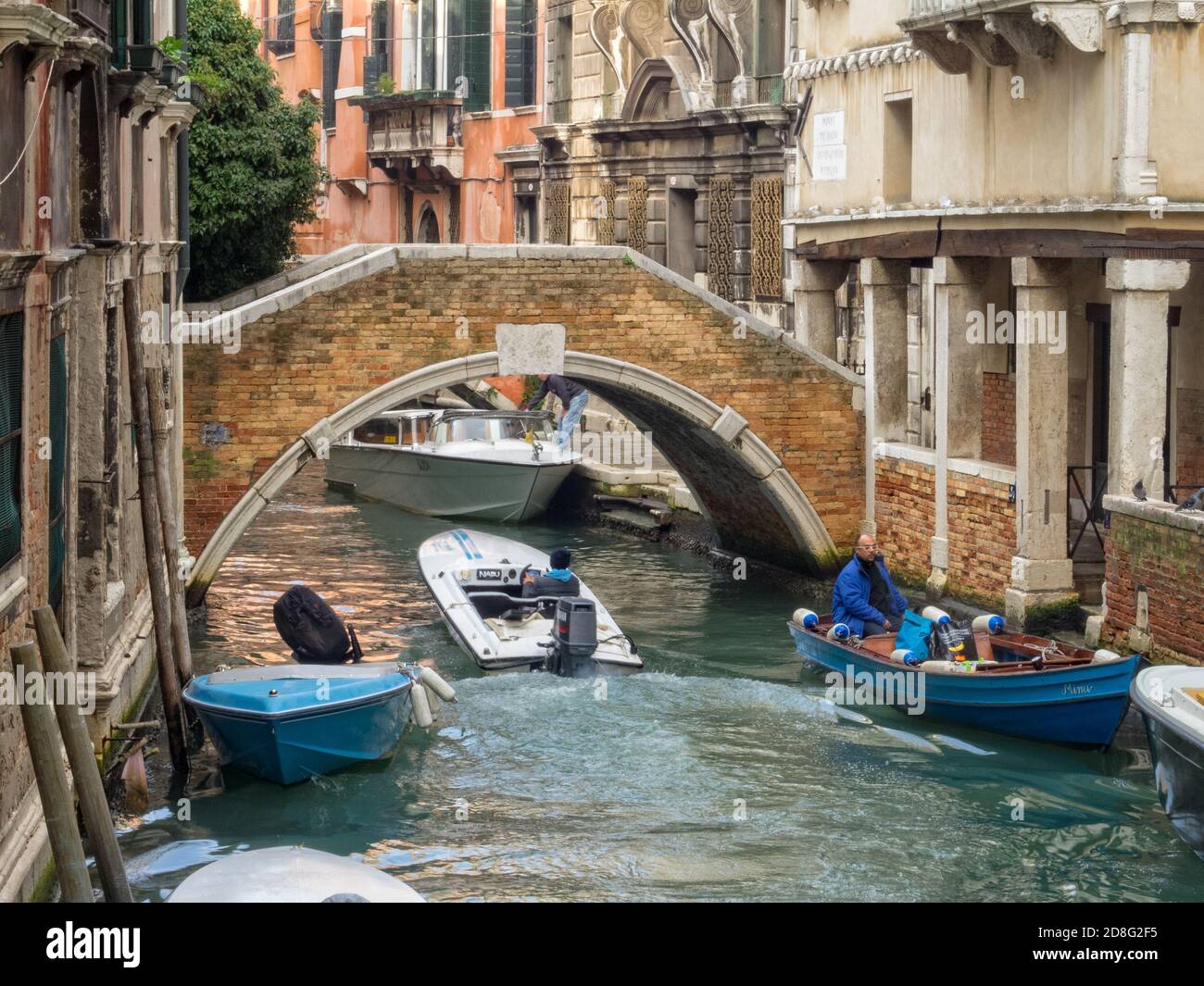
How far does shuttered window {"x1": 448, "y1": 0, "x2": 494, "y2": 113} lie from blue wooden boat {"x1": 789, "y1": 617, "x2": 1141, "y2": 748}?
15644mm

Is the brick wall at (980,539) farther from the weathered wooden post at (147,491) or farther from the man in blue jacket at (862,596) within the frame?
the weathered wooden post at (147,491)

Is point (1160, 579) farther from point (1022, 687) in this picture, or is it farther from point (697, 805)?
point (697, 805)

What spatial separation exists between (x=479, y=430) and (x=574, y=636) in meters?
9.16

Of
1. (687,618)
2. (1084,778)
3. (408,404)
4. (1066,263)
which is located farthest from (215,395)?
(408,404)

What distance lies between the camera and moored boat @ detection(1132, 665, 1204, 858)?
27.7 ft

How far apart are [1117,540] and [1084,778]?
5.57ft

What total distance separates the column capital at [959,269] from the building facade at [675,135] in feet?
16.3

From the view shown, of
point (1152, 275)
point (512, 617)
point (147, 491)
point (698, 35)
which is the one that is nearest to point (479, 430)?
point (698, 35)

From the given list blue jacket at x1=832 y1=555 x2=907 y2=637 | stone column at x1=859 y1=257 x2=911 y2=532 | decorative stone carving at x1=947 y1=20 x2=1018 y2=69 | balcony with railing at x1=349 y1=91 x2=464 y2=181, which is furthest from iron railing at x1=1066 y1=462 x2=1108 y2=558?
balcony with railing at x1=349 y1=91 x2=464 y2=181

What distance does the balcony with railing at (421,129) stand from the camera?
26.3 meters

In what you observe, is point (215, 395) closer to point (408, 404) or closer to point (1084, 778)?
point (1084, 778)

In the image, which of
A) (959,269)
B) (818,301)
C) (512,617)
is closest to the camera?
(512,617)

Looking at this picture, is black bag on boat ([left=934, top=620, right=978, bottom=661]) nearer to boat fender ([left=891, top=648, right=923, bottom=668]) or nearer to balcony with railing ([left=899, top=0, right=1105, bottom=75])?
boat fender ([left=891, top=648, right=923, bottom=668])

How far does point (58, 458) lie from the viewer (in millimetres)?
8266
